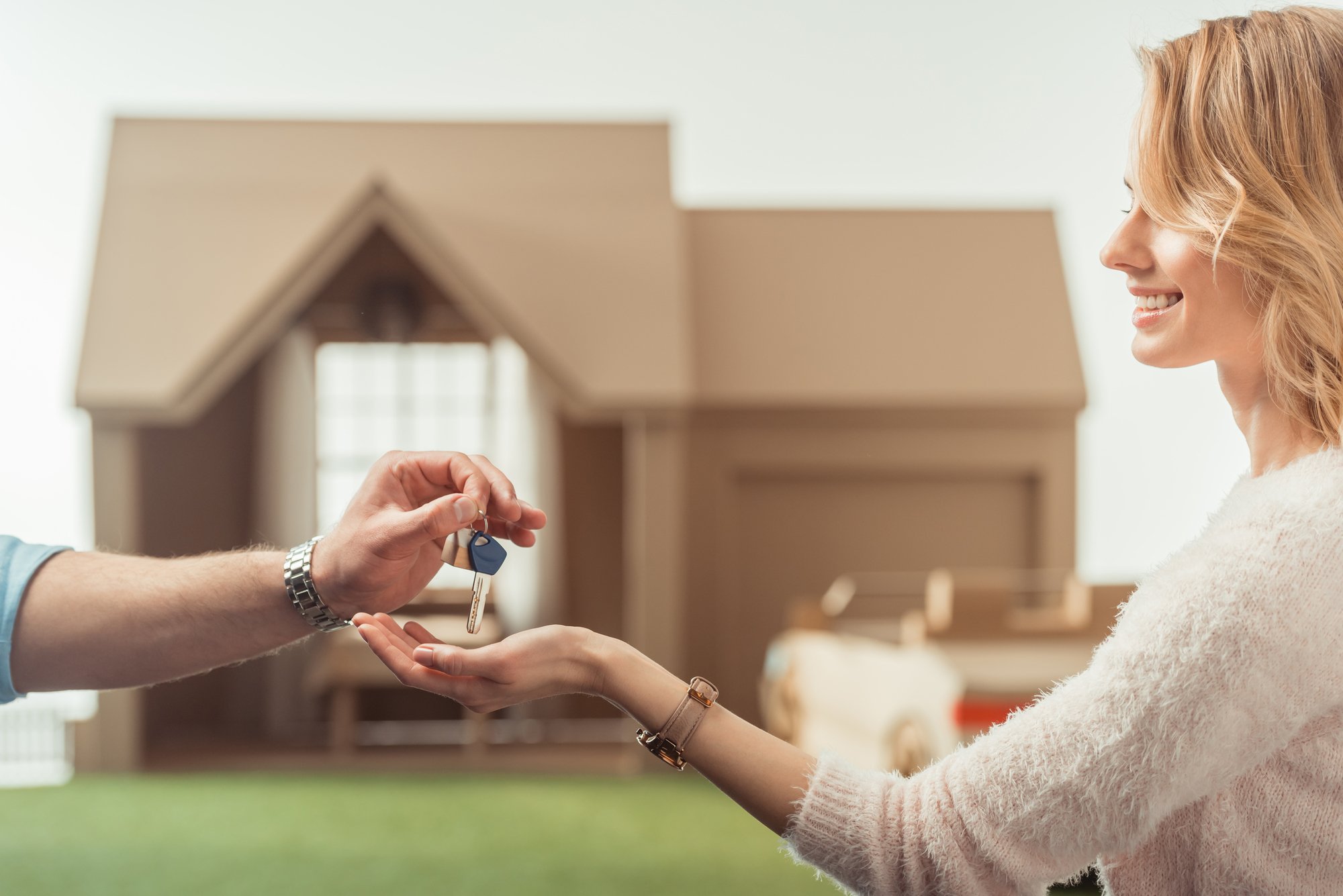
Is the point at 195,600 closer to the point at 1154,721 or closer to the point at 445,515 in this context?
the point at 445,515

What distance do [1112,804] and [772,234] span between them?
29.0 ft

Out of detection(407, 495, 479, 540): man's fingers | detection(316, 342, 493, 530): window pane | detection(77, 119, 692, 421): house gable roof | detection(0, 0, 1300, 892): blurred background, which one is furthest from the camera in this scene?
detection(316, 342, 493, 530): window pane

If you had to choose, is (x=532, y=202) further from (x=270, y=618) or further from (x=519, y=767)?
(x=270, y=618)

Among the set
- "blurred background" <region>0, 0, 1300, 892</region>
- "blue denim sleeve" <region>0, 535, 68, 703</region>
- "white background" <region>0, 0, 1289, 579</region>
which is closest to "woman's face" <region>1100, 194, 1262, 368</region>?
"blue denim sleeve" <region>0, 535, 68, 703</region>

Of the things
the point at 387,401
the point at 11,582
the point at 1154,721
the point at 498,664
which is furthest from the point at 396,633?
the point at 387,401

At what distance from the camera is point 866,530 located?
9.42 metres

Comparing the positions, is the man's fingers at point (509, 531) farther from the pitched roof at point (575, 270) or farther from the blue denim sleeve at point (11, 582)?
the pitched roof at point (575, 270)

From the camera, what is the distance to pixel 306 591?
5.88 feet

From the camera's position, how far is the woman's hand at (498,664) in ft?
4.58

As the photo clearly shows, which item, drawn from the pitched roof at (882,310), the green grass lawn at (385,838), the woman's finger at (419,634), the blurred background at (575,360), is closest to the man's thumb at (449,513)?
the woman's finger at (419,634)

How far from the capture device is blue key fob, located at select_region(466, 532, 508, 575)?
1589 millimetres

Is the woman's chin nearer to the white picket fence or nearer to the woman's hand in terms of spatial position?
the woman's hand

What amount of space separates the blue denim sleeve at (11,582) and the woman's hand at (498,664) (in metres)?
0.67

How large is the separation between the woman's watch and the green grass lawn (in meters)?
3.61
